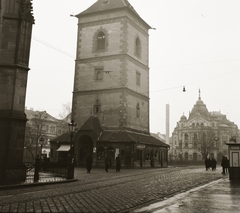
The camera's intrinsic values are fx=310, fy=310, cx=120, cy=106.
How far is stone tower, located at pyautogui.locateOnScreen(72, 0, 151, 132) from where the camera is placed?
40.1 m

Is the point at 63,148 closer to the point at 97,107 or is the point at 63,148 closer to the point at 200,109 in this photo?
the point at 97,107

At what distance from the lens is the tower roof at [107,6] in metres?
42.3

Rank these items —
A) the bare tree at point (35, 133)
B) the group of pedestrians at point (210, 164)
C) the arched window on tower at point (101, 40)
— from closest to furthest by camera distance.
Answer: the group of pedestrians at point (210, 164), the arched window on tower at point (101, 40), the bare tree at point (35, 133)

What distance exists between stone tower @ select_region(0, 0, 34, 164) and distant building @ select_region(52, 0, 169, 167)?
63.4 ft

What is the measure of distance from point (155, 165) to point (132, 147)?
7439mm

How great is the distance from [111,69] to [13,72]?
23.9m

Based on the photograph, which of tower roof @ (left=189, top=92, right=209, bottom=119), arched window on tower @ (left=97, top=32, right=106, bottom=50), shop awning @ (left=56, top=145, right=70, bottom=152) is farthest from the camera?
tower roof @ (left=189, top=92, right=209, bottom=119)

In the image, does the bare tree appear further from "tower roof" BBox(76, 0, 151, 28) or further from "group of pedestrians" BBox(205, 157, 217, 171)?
"group of pedestrians" BBox(205, 157, 217, 171)

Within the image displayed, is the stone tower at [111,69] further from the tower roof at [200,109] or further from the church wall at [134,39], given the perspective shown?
the tower roof at [200,109]

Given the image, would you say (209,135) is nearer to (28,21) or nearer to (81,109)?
(81,109)

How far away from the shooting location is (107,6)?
1722 inches

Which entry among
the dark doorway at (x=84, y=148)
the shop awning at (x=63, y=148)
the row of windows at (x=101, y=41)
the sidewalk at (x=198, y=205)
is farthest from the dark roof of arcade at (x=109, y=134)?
the sidewalk at (x=198, y=205)

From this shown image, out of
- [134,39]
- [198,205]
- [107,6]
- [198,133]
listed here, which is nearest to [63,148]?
[134,39]

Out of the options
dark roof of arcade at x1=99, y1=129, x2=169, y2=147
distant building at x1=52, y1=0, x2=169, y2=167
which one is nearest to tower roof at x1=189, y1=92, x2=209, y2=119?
distant building at x1=52, y1=0, x2=169, y2=167
